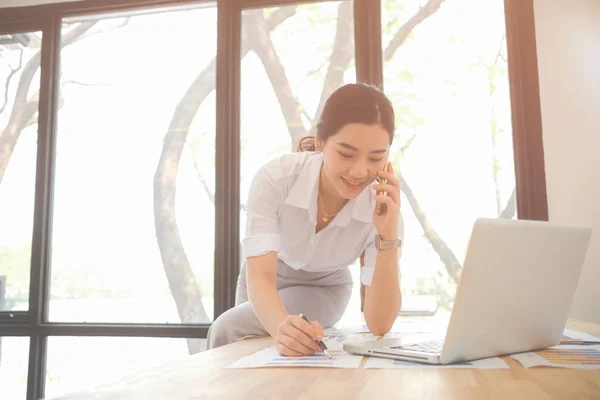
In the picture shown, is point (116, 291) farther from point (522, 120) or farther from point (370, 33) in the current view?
point (522, 120)

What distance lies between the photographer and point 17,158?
3.29 meters

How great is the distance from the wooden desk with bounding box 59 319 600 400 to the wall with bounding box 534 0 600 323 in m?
1.97

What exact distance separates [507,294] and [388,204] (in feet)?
2.06

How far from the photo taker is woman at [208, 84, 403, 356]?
1460mm

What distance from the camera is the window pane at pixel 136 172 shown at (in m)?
3.04

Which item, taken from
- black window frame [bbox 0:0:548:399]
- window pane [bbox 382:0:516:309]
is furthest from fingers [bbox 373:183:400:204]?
black window frame [bbox 0:0:548:399]

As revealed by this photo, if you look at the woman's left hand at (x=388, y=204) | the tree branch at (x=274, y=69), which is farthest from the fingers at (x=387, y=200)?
the tree branch at (x=274, y=69)

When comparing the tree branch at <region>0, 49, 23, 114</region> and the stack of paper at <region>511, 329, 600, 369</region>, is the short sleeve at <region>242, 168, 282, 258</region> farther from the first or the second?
the tree branch at <region>0, 49, 23, 114</region>

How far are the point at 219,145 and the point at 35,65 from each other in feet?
4.52

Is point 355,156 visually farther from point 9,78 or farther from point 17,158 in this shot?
point 9,78

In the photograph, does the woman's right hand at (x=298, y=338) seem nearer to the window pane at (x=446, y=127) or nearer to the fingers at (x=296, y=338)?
the fingers at (x=296, y=338)

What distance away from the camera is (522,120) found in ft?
8.95

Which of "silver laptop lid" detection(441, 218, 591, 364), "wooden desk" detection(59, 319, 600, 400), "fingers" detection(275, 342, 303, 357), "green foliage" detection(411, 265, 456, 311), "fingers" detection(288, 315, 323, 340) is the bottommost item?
"green foliage" detection(411, 265, 456, 311)

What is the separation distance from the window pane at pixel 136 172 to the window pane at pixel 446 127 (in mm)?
1104
